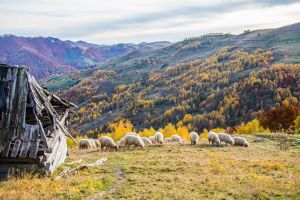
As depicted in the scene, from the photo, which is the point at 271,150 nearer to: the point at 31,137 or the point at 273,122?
the point at 31,137

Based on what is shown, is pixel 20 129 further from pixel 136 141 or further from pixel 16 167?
pixel 136 141

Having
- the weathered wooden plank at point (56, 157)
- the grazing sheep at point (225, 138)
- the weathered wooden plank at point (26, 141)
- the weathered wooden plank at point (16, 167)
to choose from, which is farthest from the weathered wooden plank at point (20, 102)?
the grazing sheep at point (225, 138)

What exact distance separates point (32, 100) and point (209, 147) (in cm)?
2037

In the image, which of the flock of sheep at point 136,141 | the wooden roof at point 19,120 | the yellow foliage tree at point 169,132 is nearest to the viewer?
the wooden roof at point 19,120

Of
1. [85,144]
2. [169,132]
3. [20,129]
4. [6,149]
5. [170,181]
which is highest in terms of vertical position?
[20,129]

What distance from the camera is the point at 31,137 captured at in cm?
2228

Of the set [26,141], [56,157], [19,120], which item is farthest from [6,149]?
[56,157]

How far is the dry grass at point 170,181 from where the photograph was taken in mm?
18188

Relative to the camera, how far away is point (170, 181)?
21.1m

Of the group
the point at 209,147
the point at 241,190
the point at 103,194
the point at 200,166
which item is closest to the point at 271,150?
the point at 209,147

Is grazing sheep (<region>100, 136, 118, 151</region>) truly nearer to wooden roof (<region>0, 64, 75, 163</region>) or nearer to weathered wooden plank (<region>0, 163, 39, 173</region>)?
wooden roof (<region>0, 64, 75, 163</region>)

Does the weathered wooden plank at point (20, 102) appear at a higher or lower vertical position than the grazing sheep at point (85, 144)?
higher

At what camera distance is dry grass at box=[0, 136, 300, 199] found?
18.2 meters

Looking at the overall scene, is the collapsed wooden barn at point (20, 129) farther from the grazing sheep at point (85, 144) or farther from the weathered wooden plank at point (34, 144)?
the grazing sheep at point (85, 144)
